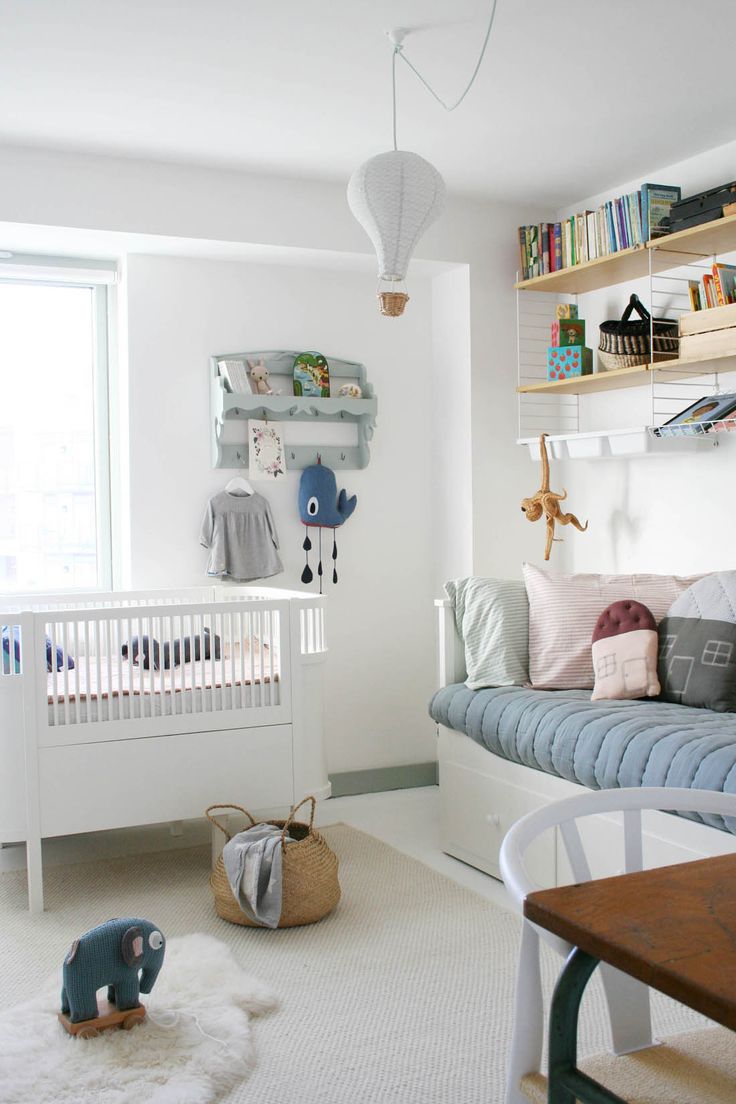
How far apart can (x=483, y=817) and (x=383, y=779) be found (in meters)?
1.05

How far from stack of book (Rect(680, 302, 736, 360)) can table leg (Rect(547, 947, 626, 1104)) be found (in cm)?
237

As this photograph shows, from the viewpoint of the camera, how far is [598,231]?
3.45 metres

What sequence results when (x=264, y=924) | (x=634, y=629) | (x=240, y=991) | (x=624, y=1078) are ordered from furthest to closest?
1. (x=634, y=629)
2. (x=264, y=924)
3. (x=240, y=991)
4. (x=624, y=1078)

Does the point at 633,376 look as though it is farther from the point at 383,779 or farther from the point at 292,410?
the point at 383,779

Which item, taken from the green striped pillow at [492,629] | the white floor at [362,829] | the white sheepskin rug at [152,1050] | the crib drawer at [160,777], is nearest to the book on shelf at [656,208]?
the green striped pillow at [492,629]

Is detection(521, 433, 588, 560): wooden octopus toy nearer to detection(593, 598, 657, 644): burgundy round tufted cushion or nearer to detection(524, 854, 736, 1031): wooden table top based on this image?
detection(593, 598, 657, 644): burgundy round tufted cushion

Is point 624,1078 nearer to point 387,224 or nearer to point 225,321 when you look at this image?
point 387,224

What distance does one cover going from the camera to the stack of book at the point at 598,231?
321 centimetres

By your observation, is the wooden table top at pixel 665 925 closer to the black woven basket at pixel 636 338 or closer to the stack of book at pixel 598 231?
the black woven basket at pixel 636 338

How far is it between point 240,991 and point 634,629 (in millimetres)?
1435

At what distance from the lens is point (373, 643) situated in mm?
4074

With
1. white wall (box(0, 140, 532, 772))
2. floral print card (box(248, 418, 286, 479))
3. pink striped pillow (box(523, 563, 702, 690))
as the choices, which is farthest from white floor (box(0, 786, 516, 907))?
floral print card (box(248, 418, 286, 479))

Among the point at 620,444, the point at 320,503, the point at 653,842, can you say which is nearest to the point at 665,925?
the point at 653,842

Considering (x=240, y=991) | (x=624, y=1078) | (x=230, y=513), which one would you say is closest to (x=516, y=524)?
(x=230, y=513)
